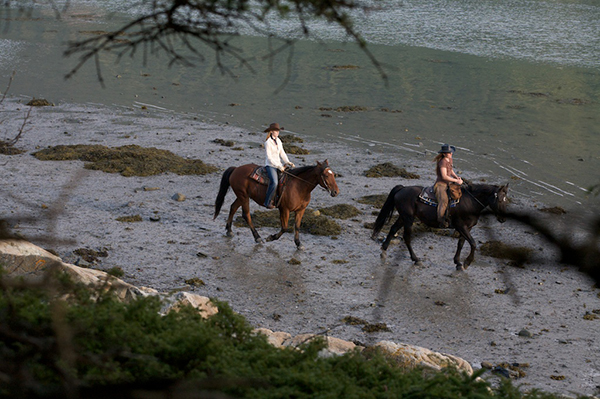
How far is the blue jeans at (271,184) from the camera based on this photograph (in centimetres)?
1385

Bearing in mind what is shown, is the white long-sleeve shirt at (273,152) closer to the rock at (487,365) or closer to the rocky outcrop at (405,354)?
the rocky outcrop at (405,354)

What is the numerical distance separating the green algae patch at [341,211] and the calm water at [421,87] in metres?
5.00

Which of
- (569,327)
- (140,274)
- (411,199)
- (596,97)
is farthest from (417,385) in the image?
(596,97)

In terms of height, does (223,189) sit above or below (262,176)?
below

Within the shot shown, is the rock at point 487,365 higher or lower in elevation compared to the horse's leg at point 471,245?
lower

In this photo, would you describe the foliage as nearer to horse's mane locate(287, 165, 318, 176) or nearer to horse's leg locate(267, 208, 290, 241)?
horse's leg locate(267, 208, 290, 241)

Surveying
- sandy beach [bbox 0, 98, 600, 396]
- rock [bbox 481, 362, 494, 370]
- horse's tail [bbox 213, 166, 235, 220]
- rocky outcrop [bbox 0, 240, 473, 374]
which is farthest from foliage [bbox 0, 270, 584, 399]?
horse's tail [bbox 213, 166, 235, 220]

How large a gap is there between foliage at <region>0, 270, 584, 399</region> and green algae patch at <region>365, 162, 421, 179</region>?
11975 millimetres

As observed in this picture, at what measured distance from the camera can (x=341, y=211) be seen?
15.7 m

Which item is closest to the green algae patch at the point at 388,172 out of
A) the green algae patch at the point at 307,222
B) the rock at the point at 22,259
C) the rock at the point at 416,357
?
the green algae patch at the point at 307,222

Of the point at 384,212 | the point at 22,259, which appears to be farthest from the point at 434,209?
the point at 22,259

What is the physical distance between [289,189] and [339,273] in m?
2.10

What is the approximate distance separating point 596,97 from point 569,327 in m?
21.8

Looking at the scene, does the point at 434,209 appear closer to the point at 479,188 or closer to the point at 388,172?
the point at 479,188
